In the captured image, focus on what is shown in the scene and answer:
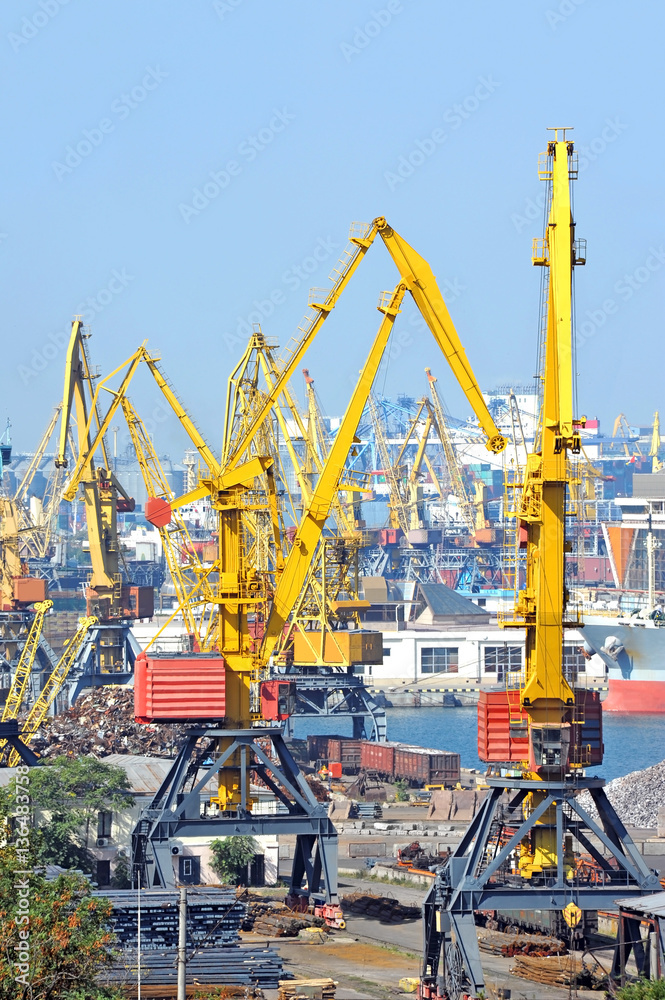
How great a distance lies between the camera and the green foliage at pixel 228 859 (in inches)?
2008

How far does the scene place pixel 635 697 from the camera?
123m

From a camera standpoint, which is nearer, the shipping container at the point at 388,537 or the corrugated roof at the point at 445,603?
the corrugated roof at the point at 445,603

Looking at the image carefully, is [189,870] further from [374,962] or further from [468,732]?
[468,732]

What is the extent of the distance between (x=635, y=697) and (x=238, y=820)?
269 ft

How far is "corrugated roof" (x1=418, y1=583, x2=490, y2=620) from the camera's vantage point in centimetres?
16812

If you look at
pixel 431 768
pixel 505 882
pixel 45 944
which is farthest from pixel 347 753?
pixel 45 944

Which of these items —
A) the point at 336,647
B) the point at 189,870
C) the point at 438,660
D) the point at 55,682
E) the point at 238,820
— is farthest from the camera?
the point at 438,660

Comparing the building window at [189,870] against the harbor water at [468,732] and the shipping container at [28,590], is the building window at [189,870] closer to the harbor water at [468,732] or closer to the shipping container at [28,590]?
the harbor water at [468,732]

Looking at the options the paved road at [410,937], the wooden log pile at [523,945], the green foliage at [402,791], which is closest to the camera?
the paved road at [410,937]

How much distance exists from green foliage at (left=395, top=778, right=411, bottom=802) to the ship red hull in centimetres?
4608

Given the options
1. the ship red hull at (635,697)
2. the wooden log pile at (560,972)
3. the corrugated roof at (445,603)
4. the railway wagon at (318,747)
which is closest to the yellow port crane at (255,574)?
the wooden log pile at (560,972)

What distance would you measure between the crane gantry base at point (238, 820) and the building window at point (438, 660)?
3743 inches

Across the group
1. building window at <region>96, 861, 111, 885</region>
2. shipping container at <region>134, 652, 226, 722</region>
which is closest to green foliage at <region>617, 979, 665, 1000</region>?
shipping container at <region>134, 652, 226, 722</region>

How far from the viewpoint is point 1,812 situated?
1105 inches
